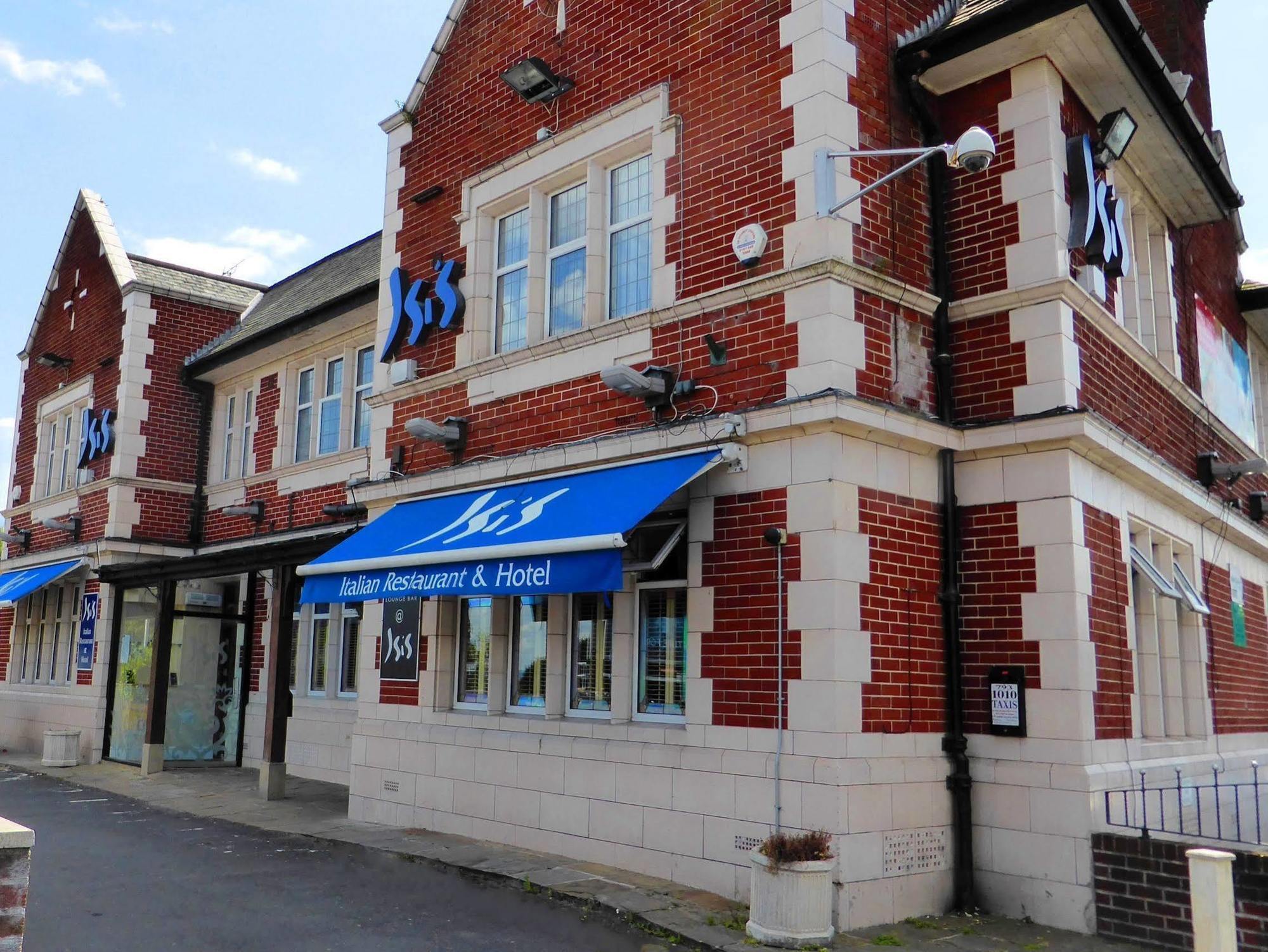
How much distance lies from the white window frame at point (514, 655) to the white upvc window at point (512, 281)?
8.32ft

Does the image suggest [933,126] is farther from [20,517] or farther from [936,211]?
[20,517]

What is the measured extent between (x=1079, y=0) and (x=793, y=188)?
2478 millimetres

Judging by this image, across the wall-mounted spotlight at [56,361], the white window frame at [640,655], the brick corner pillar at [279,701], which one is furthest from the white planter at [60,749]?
the white window frame at [640,655]

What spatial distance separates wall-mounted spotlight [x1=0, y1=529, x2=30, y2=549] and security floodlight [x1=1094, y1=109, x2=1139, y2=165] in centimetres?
2033

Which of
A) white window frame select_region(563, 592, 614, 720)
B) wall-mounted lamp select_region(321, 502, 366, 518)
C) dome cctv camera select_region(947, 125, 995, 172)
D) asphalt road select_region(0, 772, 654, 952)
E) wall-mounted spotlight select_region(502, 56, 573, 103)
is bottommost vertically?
asphalt road select_region(0, 772, 654, 952)

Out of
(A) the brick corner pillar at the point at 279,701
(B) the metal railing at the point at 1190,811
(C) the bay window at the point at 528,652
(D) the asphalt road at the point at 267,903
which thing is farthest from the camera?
(A) the brick corner pillar at the point at 279,701

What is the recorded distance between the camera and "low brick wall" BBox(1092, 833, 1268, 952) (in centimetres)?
682

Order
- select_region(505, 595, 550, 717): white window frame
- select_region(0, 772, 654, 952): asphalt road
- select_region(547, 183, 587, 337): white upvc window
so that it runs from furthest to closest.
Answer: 1. select_region(547, 183, 587, 337): white upvc window
2. select_region(505, 595, 550, 717): white window frame
3. select_region(0, 772, 654, 952): asphalt road

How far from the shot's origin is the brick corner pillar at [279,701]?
13.4 metres

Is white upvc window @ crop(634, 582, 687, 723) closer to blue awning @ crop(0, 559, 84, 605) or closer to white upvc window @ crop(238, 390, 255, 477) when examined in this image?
white upvc window @ crop(238, 390, 255, 477)

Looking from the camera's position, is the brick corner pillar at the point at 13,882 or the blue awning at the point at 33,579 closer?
the brick corner pillar at the point at 13,882

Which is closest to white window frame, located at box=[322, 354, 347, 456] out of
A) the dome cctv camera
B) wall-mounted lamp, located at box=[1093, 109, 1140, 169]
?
wall-mounted lamp, located at box=[1093, 109, 1140, 169]

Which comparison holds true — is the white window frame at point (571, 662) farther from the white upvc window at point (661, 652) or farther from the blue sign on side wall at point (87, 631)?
the blue sign on side wall at point (87, 631)

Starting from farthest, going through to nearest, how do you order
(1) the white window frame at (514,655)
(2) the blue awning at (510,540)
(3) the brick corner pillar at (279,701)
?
(3) the brick corner pillar at (279,701)
(1) the white window frame at (514,655)
(2) the blue awning at (510,540)
